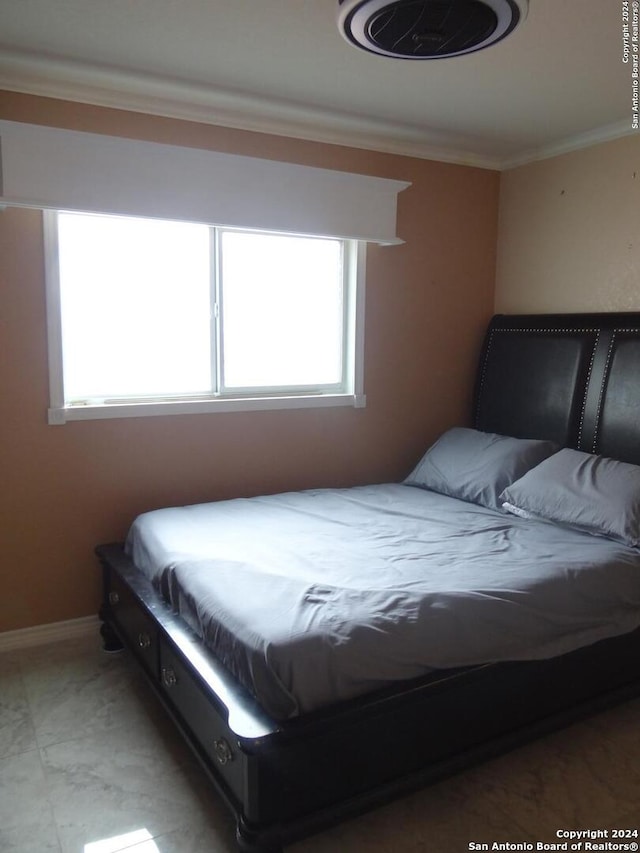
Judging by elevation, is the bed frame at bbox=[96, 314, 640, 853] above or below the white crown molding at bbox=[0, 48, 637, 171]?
below

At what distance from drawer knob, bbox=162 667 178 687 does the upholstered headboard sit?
2199 mm

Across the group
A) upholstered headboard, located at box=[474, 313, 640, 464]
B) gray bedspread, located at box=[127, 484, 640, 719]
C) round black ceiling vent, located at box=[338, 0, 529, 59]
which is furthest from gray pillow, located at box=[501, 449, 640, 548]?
round black ceiling vent, located at box=[338, 0, 529, 59]

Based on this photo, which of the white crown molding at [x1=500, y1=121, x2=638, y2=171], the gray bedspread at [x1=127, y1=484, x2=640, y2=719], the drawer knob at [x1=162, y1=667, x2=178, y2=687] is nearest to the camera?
the gray bedspread at [x1=127, y1=484, x2=640, y2=719]

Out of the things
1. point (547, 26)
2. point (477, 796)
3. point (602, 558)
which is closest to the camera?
point (477, 796)

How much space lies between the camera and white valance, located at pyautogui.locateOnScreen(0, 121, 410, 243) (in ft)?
8.84

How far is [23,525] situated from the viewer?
294cm

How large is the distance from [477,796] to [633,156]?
288cm

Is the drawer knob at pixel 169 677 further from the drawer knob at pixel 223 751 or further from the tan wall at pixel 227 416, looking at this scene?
the tan wall at pixel 227 416

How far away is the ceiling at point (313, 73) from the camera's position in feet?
7.33

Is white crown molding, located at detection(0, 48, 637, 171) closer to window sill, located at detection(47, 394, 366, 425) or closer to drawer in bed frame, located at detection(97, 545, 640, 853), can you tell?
window sill, located at detection(47, 394, 366, 425)

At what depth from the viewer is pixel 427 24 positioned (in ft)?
6.10

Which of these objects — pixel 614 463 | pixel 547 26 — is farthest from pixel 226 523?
pixel 547 26

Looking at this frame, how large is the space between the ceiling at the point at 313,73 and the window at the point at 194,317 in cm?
53

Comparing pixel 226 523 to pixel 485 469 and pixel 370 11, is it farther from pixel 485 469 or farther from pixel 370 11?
pixel 370 11
